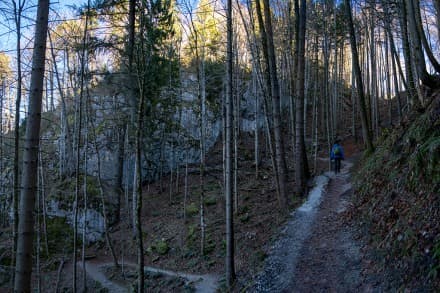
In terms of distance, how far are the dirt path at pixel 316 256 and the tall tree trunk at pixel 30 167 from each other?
14.0ft

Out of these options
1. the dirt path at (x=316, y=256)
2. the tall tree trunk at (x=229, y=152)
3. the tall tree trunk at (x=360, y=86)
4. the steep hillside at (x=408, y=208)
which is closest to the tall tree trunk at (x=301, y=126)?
the dirt path at (x=316, y=256)

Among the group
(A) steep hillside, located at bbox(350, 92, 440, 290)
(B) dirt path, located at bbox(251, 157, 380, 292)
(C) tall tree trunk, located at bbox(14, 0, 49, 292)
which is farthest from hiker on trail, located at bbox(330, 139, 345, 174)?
(C) tall tree trunk, located at bbox(14, 0, 49, 292)

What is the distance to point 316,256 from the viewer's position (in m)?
6.16

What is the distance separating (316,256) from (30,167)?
17.6 feet

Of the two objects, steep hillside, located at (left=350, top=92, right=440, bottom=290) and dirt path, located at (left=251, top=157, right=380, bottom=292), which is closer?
steep hillside, located at (left=350, top=92, right=440, bottom=290)

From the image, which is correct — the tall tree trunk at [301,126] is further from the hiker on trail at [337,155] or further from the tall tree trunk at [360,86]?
the hiker on trail at [337,155]

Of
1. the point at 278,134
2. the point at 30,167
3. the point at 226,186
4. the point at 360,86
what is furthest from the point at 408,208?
the point at 360,86

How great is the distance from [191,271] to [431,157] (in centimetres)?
774

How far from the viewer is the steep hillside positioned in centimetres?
383

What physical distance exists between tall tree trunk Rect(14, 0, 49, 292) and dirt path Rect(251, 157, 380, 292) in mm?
4262

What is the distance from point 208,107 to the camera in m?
24.5

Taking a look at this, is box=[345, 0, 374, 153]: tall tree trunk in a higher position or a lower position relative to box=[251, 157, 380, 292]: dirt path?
higher

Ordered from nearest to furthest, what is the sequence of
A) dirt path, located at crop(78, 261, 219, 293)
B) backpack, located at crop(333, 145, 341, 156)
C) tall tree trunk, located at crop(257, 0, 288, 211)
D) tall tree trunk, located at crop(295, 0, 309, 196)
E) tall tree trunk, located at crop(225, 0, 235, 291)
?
tall tree trunk, located at crop(225, 0, 235, 291), dirt path, located at crop(78, 261, 219, 293), tall tree trunk, located at crop(257, 0, 288, 211), tall tree trunk, located at crop(295, 0, 309, 196), backpack, located at crop(333, 145, 341, 156)

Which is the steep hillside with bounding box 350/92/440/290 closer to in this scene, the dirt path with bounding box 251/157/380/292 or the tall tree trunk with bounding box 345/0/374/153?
the dirt path with bounding box 251/157/380/292
